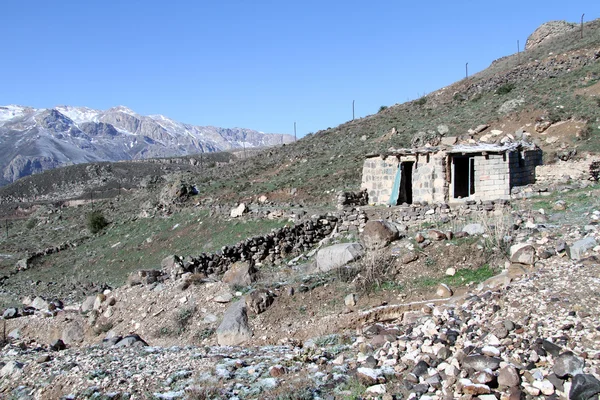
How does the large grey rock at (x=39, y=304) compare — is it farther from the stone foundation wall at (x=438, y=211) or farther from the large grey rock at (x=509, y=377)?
the large grey rock at (x=509, y=377)

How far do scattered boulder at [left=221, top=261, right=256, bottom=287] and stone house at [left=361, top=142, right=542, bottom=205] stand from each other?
799cm

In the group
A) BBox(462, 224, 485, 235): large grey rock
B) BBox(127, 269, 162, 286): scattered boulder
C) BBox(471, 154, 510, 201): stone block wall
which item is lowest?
BBox(127, 269, 162, 286): scattered boulder

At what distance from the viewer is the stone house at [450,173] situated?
646 inches

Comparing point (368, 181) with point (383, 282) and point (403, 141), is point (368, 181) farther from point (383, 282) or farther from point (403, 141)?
point (403, 141)

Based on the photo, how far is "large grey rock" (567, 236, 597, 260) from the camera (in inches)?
298

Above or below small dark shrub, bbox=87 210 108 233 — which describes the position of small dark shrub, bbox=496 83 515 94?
above

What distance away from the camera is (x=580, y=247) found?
7.68 m

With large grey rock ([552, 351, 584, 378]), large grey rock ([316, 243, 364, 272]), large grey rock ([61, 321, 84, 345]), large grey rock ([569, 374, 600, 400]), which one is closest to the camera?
large grey rock ([569, 374, 600, 400])

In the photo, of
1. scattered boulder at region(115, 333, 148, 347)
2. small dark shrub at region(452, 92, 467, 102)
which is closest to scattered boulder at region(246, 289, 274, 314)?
scattered boulder at region(115, 333, 148, 347)

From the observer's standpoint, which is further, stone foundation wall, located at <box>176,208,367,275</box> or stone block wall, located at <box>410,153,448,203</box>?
stone block wall, located at <box>410,153,448,203</box>

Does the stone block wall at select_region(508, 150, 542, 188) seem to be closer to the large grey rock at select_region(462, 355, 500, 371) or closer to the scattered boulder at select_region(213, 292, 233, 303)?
the scattered boulder at select_region(213, 292, 233, 303)

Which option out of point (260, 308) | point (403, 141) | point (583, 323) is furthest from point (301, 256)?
point (403, 141)

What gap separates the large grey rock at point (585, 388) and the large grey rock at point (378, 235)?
630cm

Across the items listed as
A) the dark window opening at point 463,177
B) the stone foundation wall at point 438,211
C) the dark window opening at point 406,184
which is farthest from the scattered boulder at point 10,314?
the dark window opening at point 463,177
